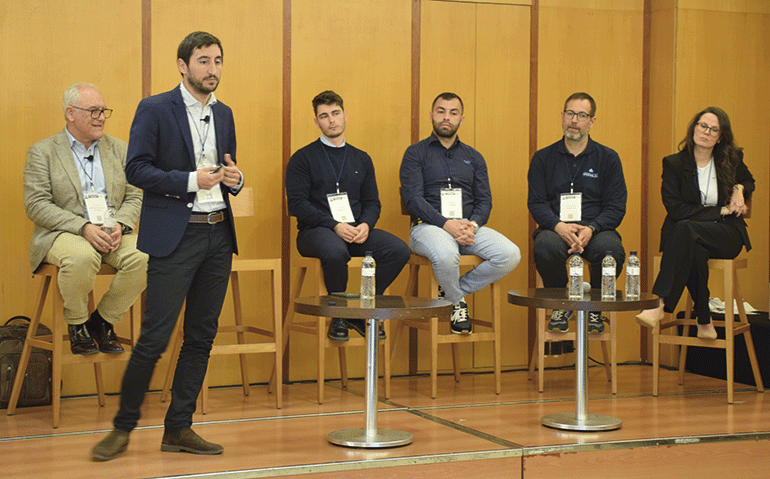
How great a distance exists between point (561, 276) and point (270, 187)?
5.50ft

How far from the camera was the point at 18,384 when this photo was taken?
11.6ft

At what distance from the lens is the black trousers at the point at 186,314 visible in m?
2.64

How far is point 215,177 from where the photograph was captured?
2672mm

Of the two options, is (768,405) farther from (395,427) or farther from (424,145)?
(424,145)

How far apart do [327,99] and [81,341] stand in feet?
5.63

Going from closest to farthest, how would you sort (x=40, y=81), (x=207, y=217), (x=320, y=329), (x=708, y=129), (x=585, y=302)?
(x=207, y=217), (x=585, y=302), (x=320, y=329), (x=40, y=81), (x=708, y=129)

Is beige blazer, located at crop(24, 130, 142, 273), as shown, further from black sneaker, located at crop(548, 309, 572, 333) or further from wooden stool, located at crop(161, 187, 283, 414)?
black sneaker, located at crop(548, 309, 572, 333)

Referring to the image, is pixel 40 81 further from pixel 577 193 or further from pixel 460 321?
pixel 577 193

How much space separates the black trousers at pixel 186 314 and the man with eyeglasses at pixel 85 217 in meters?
0.84

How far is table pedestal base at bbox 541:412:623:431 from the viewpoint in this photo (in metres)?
3.17

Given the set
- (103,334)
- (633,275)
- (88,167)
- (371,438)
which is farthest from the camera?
(88,167)

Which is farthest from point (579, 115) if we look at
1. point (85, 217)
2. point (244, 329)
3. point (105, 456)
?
point (105, 456)

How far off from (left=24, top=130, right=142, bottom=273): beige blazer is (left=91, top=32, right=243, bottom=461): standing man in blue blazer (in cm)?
98

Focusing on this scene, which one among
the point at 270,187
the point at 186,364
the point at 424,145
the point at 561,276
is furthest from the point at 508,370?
the point at 186,364
